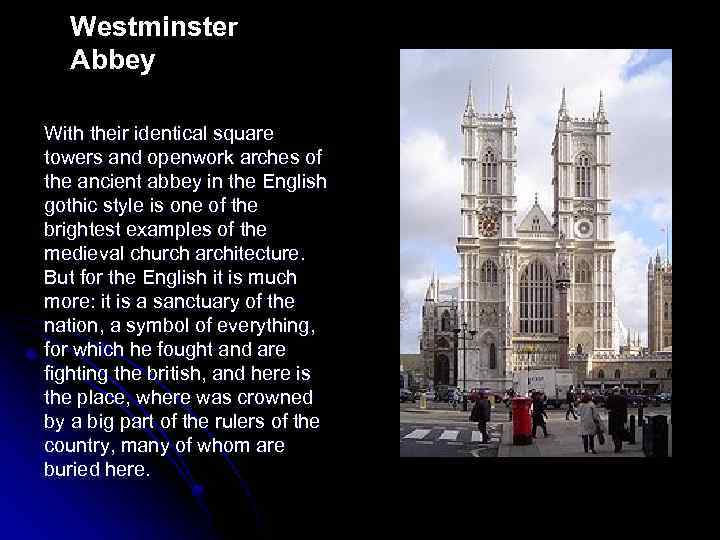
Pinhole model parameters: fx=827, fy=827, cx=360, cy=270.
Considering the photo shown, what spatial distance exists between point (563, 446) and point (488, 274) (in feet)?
113

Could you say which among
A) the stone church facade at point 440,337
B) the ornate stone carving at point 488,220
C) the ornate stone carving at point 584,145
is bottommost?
the stone church facade at point 440,337

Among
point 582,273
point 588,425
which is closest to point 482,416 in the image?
point 588,425

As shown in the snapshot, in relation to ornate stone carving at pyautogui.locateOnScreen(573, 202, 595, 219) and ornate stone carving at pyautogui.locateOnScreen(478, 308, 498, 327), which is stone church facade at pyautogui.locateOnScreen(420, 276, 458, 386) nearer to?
ornate stone carving at pyautogui.locateOnScreen(478, 308, 498, 327)

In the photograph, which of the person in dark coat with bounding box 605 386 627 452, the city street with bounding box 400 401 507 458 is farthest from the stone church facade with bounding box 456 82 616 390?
the person in dark coat with bounding box 605 386 627 452

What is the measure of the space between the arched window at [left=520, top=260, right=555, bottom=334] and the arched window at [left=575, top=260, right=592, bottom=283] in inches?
53.0

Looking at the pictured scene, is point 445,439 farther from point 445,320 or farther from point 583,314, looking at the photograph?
point 445,320

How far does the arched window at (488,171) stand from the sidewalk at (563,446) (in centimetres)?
3528

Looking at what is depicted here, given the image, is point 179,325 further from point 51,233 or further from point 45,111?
point 45,111

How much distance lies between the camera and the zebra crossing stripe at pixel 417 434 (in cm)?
743

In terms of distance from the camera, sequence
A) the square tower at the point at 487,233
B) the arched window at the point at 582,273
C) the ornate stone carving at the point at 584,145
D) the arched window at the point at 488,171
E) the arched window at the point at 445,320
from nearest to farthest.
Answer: the square tower at the point at 487,233 → the arched window at the point at 582,273 → the ornate stone carving at the point at 584,145 → the arched window at the point at 488,171 → the arched window at the point at 445,320

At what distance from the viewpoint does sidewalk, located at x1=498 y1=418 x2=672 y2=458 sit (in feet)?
19.7

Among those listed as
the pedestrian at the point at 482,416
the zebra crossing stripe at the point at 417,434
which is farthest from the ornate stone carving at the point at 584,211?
the zebra crossing stripe at the point at 417,434

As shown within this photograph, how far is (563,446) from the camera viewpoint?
6.59 m

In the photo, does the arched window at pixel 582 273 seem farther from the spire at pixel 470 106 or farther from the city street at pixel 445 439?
the city street at pixel 445 439
